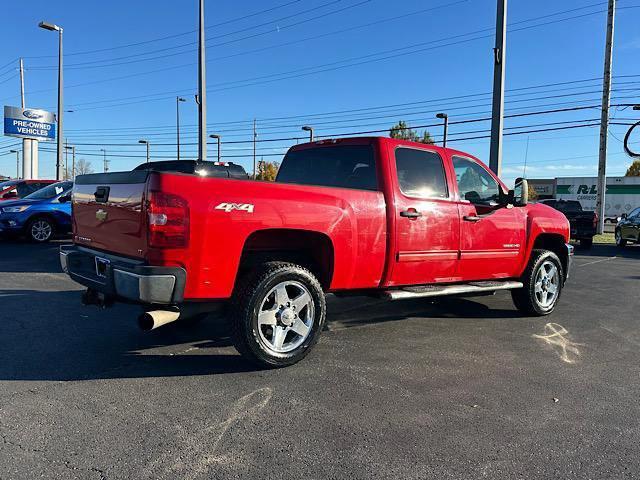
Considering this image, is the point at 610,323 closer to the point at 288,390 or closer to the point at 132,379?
the point at 288,390

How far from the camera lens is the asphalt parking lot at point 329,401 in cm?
278

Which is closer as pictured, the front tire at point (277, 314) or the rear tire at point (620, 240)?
the front tire at point (277, 314)

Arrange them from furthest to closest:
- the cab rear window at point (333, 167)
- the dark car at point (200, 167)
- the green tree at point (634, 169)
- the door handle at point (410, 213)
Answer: the green tree at point (634, 169)
the dark car at point (200, 167)
the cab rear window at point (333, 167)
the door handle at point (410, 213)

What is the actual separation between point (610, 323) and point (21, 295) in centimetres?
750

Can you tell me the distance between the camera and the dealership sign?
34.0 meters

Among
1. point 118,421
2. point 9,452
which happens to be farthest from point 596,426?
point 9,452

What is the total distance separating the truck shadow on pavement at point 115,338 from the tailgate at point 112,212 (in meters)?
0.95

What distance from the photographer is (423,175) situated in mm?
5254

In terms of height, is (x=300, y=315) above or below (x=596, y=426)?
above

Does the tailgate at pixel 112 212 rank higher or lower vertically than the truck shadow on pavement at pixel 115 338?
higher

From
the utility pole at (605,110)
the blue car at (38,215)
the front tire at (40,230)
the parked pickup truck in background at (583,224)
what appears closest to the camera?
the blue car at (38,215)

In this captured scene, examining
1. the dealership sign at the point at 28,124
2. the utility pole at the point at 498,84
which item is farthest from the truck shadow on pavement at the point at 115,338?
the dealership sign at the point at 28,124

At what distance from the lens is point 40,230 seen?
42.7 ft

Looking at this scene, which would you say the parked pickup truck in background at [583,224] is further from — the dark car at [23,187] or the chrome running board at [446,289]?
the dark car at [23,187]
